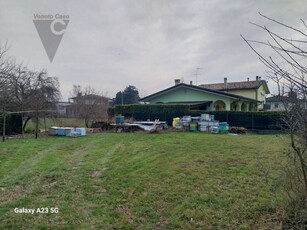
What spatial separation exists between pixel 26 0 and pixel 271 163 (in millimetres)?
11663

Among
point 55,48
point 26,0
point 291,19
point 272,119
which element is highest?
point 26,0

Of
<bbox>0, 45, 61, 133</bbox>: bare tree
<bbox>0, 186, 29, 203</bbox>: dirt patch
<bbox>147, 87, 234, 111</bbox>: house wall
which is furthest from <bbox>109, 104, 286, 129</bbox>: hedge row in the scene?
<bbox>0, 186, 29, 203</bbox>: dirt patch

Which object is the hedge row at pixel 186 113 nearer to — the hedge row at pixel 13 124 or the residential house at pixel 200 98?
the residential house at pixel 200 98

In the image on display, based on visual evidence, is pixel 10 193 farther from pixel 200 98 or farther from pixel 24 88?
pixel 200 98

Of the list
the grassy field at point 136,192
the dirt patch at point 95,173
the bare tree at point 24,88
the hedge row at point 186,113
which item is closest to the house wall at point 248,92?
the hedge row at point 186,113

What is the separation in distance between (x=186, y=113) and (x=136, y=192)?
17.2 metres

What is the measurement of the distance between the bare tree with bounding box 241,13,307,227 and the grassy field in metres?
1.64

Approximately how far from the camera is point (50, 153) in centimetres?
870

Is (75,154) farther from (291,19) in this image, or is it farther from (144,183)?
(291,19)

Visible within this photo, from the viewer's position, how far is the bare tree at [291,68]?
6.20 feet

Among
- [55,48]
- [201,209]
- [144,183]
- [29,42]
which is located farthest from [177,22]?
[201,209]

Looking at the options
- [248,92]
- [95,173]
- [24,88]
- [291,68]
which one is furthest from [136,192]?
[248,92]

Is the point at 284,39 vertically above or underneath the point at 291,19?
underneath

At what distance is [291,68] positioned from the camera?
1.99 m
